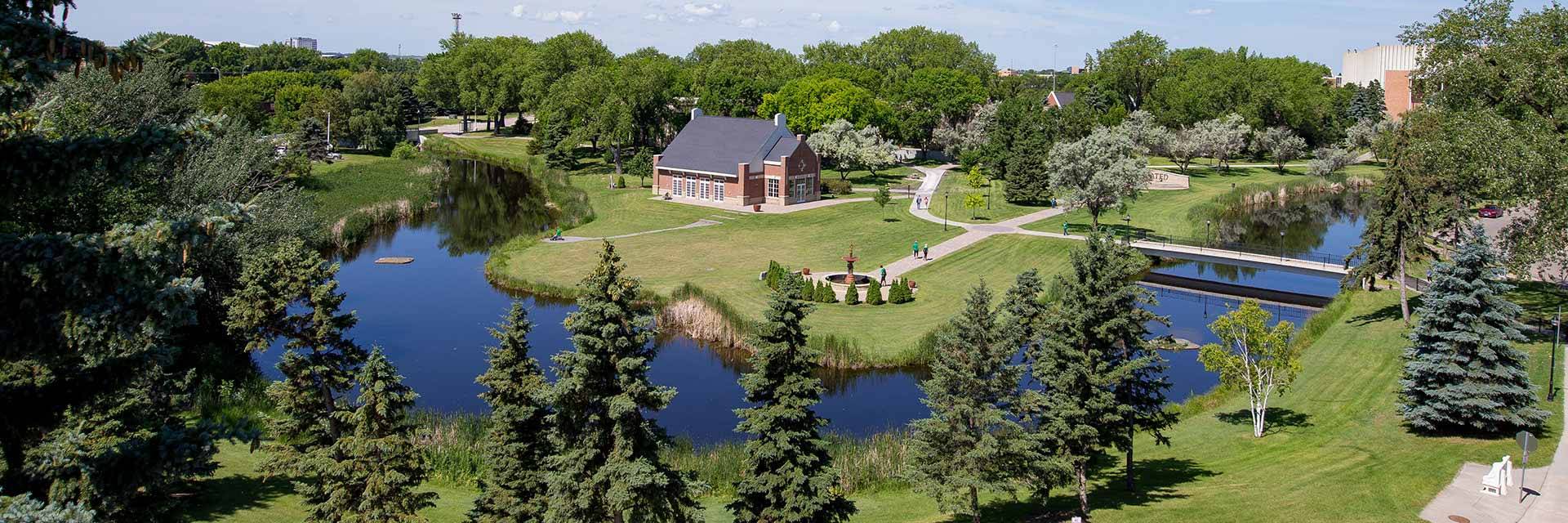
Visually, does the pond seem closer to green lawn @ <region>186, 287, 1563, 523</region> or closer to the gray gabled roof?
green lawn @ <region>186, 287, 1563, 523</region>

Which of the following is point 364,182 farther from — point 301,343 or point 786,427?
point 786,427

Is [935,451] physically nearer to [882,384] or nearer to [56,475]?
[56,475]

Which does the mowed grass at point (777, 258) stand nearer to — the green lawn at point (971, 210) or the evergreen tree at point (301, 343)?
the green lawn at point (971, 210)

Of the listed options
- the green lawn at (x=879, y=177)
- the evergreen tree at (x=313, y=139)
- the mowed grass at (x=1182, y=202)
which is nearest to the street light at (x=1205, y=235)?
the mowed grass at (x=1182, y=202)

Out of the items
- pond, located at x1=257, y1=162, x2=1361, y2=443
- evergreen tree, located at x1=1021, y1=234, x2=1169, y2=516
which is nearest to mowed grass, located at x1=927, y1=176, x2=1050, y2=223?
pond, located at x1=257, y1=162, x2=1361, y2=443

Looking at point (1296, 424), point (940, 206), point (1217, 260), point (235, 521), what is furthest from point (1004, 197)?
point (235, 521)
